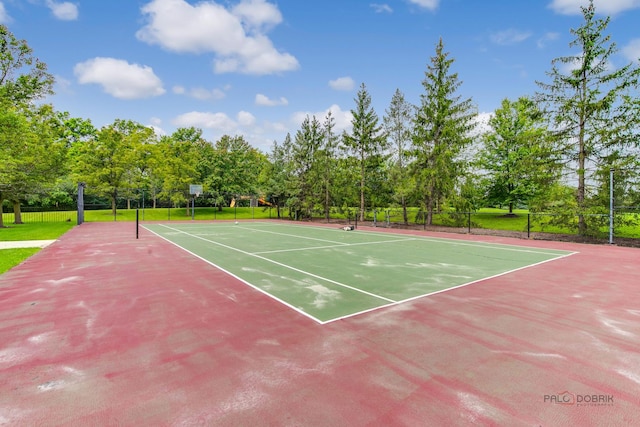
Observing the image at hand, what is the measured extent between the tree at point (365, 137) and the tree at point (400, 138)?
867mm

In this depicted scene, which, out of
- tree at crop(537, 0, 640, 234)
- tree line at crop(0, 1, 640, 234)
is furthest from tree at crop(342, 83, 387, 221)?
tree at crop(537, 0, 640, 234)

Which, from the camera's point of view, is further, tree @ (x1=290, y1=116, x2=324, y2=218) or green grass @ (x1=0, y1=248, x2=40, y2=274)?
tree @ (x1=290, y1=116, x2=324, y2=218)

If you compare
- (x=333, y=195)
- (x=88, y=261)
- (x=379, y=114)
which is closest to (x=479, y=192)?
(x=379, y=114)

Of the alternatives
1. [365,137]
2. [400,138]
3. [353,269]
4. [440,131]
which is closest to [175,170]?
[365,137]

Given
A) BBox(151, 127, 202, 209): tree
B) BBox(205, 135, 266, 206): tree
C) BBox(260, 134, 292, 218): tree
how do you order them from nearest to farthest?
1. BBox(260, 134, 292, 218): tree
2. BBox(151, 127, 202, 209): tree
3. BBox(205, 135, 266, 206): tree

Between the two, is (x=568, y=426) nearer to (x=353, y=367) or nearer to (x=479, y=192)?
(x=353, y=367)

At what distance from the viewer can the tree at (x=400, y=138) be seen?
22.3 m

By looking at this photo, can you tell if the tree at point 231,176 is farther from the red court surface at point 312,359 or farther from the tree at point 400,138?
the red court surface at point 312,359

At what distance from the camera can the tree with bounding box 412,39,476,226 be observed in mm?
20109

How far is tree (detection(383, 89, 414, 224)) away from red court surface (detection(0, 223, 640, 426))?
674 inches

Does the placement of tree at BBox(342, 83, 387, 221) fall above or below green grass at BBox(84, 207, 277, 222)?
above

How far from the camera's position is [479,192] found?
25297mm

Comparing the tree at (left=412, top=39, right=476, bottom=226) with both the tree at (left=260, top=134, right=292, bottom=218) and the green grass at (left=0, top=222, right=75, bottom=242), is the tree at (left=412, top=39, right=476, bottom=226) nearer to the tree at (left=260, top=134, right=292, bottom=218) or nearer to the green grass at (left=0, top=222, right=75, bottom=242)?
the tree at (left=260, top=134, right=292, bottom=218)

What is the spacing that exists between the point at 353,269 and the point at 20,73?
22.6 metres
